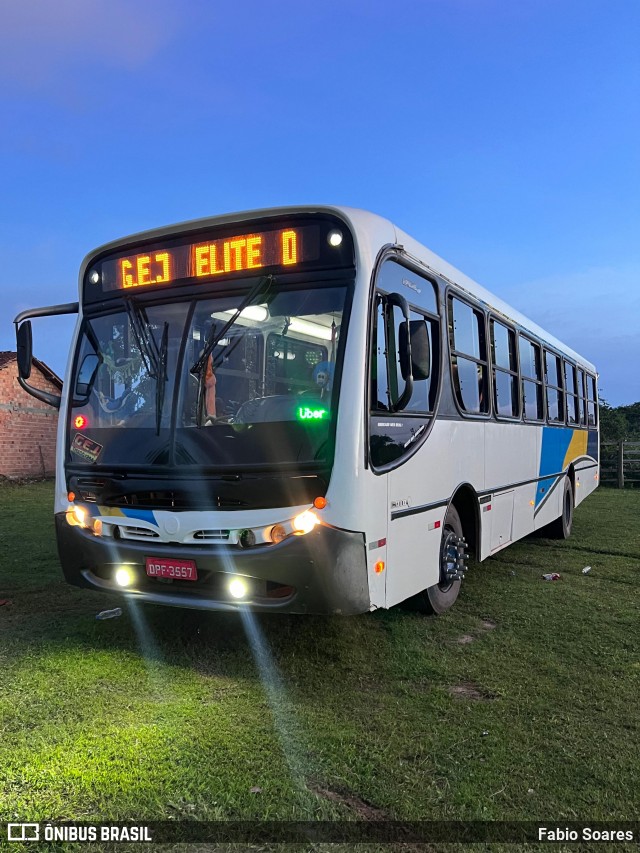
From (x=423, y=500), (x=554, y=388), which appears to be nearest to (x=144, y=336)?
(x=423, y=500)

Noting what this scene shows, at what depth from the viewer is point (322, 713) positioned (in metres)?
3.75

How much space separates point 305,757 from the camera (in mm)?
3242

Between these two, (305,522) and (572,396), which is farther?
(572,396)

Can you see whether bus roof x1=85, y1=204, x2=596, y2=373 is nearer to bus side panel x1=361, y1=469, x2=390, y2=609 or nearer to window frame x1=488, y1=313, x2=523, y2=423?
window frame x1=488, y1=313, x2=523, y2=423

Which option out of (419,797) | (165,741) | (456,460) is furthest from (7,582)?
(419,797)

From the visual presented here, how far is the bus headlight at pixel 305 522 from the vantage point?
3.91 meters

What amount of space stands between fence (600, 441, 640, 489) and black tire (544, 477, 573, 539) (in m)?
11.9

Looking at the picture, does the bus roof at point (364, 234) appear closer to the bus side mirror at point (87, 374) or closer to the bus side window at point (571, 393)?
the bus side mirror at point (87, 374)

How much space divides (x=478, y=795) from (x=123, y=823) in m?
1.55

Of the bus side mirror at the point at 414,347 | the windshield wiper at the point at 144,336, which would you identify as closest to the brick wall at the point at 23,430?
the windshield wiper at the point at 144,336

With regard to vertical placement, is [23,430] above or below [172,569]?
above

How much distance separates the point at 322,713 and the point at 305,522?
110cm

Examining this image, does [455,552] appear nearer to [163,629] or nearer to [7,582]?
[163,629]

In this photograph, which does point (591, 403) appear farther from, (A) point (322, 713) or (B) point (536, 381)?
(A) point (322, 713)
